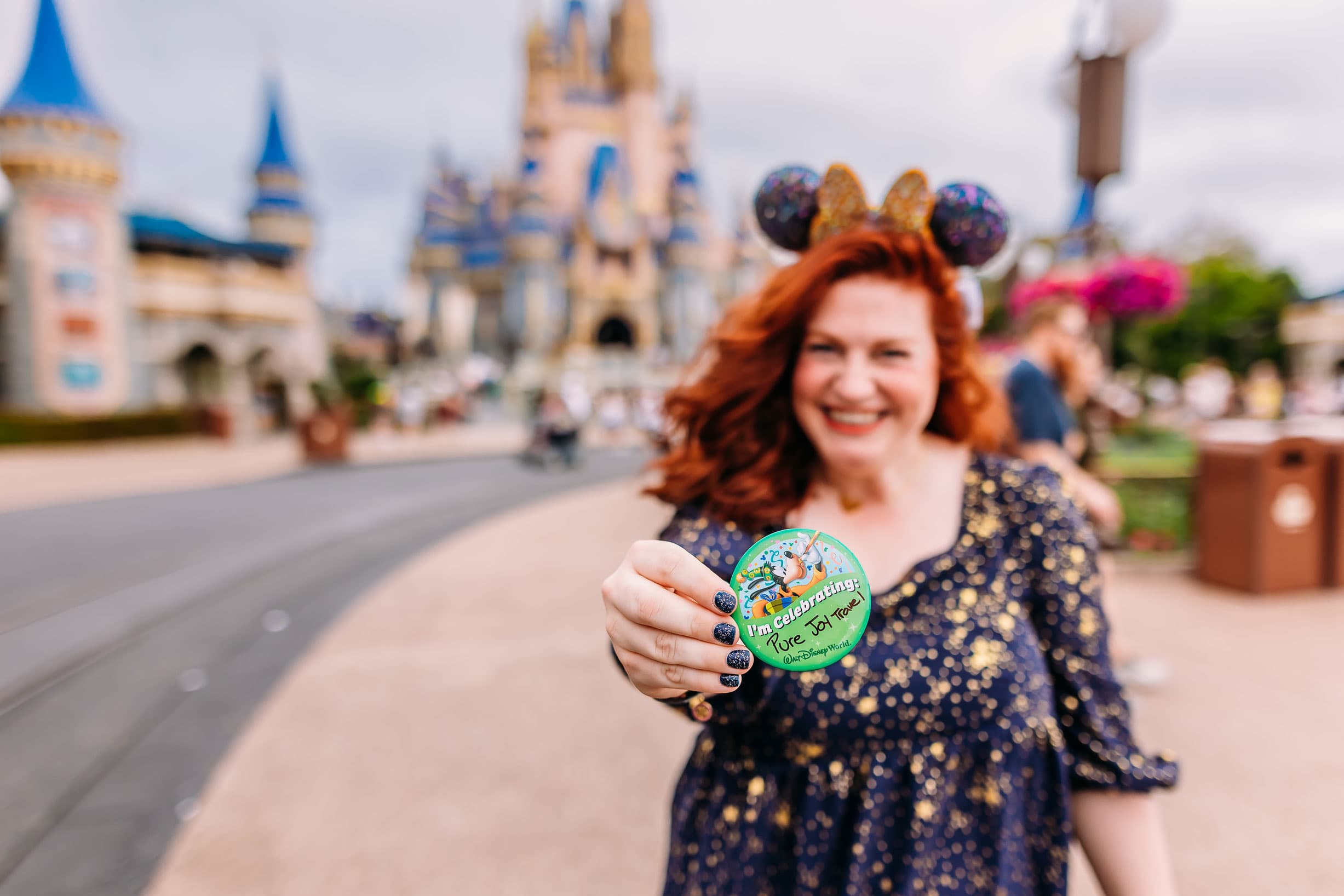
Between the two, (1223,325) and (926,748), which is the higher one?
(1223,325)

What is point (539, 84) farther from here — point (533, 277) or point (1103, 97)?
point (1103, 97)

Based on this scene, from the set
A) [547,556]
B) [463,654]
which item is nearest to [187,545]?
[547,556]

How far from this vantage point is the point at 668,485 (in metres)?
1.26

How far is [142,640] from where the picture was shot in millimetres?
4078

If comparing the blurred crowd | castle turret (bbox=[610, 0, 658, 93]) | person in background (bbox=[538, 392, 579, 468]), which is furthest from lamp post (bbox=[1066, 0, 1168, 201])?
castle turret (bbox=[610, 0, 658, 93])

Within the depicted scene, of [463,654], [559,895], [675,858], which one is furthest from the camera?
[463,654]

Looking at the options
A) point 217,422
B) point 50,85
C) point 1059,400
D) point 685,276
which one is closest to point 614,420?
point 217,422

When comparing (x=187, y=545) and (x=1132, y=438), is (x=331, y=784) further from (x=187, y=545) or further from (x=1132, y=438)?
(x=1132, y=438)

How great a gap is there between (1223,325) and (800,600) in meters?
44.4

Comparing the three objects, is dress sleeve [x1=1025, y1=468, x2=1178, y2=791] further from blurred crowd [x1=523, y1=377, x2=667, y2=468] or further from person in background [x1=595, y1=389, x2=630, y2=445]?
person in background [x1=595, y1=389, x2=630, y2=445]

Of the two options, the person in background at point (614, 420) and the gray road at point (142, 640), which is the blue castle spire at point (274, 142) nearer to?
the person in background at point (614, 420)

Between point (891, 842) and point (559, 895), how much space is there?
140cm

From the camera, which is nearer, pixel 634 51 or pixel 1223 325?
pixel 1223 325

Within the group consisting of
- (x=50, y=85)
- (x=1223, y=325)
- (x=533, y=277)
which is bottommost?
(x=1223, y=325)
